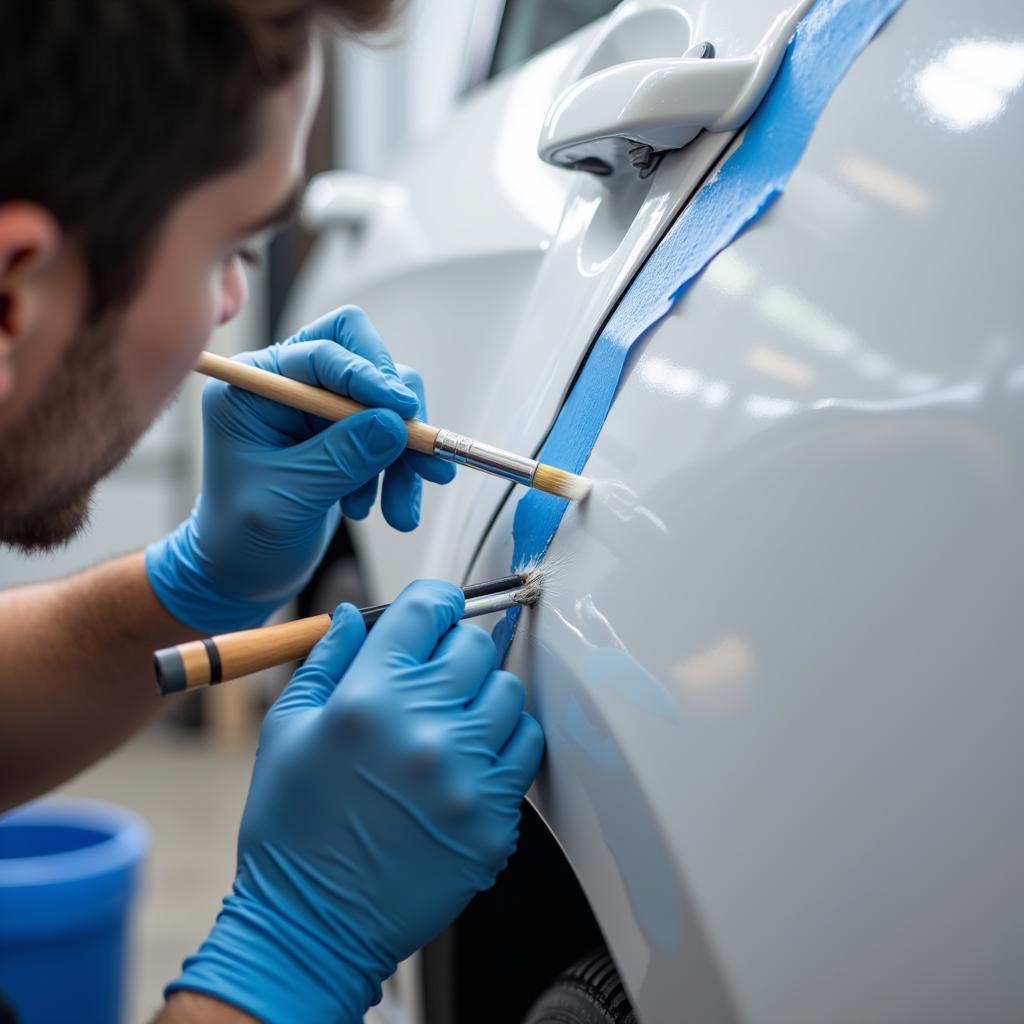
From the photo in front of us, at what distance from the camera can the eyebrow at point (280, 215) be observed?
753 mm

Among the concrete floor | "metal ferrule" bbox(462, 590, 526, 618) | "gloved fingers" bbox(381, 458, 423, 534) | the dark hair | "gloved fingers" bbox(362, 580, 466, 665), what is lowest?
the concrete floor

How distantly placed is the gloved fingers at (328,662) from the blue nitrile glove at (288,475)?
0.61 feet

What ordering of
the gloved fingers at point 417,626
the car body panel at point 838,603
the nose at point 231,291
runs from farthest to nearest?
the nose at point 231,291, the gloved fingers at point 417,626, the car body panel at point 838,603

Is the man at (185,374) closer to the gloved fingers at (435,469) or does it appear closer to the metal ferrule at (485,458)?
the metal ferrule at (485,458)

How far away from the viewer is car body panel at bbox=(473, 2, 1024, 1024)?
0.49 metres

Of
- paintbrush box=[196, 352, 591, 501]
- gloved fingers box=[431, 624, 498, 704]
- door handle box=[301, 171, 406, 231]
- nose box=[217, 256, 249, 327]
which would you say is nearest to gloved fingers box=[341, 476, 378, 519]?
paintbrush box=[196, 352, 591, 501]

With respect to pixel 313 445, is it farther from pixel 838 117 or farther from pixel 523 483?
pixel 838 117

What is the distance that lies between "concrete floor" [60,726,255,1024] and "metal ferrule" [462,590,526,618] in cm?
122

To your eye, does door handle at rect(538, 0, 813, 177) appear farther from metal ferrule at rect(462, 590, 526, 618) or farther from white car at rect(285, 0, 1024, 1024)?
metal ferrule at rect(462, 590, 526, 618)

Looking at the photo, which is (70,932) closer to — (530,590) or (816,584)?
(530,590)

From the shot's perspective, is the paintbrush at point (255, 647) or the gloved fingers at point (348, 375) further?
the gloved fingers at point (348, 375)

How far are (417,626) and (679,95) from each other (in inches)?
14.8

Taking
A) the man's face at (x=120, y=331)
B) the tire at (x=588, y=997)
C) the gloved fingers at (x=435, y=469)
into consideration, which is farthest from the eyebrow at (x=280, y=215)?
the tire at (x=588, y=997)

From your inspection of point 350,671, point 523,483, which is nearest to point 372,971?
point 350,671
